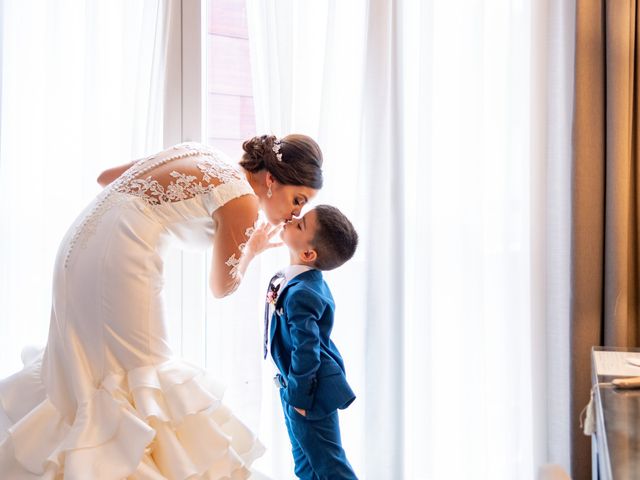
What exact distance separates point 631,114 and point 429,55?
75 centimetres

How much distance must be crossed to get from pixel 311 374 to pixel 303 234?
1.37 ft

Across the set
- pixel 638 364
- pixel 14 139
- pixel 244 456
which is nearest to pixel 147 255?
pixel 244 456

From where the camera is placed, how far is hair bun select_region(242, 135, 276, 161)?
6.43 ft

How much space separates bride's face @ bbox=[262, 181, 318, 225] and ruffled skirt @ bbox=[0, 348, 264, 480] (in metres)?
0.56

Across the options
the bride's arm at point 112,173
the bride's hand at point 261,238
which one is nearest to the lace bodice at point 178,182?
the bride's arm at point 112,173

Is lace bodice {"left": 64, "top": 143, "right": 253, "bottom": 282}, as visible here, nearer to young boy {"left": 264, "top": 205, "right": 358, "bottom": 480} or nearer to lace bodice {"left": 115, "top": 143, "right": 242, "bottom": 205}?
lace bodice {"left": 115, "top": 143, "right": 242, "bottom": 205}

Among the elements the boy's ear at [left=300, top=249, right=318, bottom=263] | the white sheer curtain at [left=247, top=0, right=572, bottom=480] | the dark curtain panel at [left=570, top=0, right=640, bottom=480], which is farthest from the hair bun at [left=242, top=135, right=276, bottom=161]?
the dark curtain panel at [left=570, top=0, right=640, bottom=480]

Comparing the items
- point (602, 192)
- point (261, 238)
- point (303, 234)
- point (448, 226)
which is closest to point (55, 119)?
point (261, 238)

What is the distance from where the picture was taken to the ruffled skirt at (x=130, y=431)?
1.45 metres

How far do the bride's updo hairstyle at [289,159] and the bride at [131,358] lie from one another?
19 cm

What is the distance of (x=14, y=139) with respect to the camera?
78.2 inches

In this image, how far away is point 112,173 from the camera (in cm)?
193

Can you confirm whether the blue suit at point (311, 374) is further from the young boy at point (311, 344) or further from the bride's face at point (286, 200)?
the bride's face at point (286, 200)

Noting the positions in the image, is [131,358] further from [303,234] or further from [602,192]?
[602,192]
